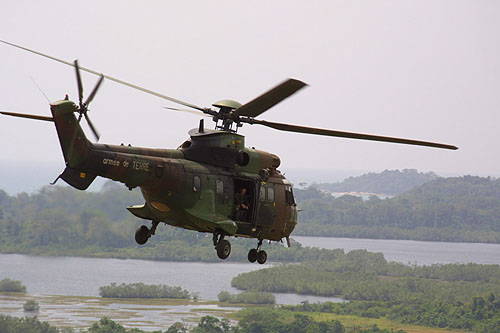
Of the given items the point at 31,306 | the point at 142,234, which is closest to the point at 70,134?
the point at 142,234

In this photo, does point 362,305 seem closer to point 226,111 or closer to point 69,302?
point 69,302

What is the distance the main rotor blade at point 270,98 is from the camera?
21483mm

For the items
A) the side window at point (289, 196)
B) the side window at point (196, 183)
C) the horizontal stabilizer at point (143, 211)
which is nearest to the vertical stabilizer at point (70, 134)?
the horizontal stabilizer at point (143, 211)

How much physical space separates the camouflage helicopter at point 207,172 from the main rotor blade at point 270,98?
0.03m

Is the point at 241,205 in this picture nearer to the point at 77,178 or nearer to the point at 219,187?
the point at 219,187

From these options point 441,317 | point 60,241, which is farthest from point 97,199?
point 441,317

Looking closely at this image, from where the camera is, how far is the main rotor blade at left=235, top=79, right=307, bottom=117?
2148 centimetres

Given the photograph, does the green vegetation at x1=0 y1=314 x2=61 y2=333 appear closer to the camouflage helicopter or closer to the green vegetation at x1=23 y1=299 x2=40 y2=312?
the green vegetation at x1=23 y1=299 x2=40 y2=312

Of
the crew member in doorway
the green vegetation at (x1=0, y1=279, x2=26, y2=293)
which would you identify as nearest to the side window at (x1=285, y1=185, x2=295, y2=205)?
the crew member in doorway

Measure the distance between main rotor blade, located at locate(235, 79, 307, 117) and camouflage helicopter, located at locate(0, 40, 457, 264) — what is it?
0.03 m

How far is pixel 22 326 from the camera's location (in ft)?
536

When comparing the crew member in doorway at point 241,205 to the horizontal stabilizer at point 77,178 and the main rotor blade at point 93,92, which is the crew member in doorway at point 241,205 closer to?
the horizontal stabilizer at point 77,178

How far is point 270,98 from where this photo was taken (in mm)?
22812

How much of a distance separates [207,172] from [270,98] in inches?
164
